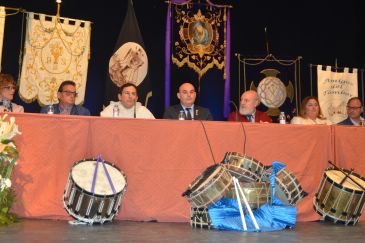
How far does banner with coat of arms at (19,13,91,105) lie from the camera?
18.4 feet

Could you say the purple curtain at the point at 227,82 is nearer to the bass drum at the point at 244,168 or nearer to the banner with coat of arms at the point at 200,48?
the banner with coat of arms at the point at 200,48

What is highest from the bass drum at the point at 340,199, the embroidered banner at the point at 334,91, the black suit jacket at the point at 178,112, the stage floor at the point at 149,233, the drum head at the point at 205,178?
the embroidered banner at the point at 334,91

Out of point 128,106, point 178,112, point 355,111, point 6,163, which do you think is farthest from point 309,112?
point 6,163

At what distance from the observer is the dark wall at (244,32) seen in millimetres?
5969

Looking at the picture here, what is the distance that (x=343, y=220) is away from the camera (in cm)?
350

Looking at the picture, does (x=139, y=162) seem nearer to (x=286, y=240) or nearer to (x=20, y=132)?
(x=20, y=132)

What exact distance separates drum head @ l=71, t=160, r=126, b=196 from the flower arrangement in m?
0.42

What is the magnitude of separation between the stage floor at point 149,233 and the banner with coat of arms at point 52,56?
2.66m

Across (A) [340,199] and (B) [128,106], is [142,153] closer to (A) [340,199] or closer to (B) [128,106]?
→ (B) [128,106]

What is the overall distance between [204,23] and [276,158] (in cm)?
338

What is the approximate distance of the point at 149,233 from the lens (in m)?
2.96

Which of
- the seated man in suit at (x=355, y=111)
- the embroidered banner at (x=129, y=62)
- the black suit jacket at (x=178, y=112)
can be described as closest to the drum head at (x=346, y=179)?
the black suit jacket at (x=178, y=112)

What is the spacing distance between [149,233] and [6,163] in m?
1.12

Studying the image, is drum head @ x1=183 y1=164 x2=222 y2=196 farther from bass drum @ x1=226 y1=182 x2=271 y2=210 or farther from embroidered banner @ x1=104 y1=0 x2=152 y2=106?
embroidered banner @ x1=104 y1=0 x2=152 y2=106
